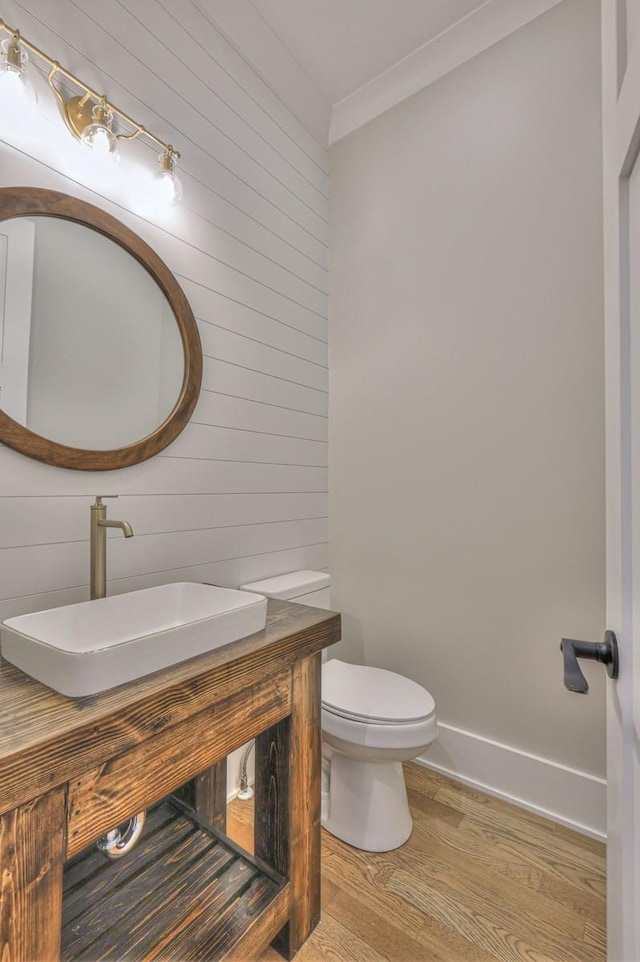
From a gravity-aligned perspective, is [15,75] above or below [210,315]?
above

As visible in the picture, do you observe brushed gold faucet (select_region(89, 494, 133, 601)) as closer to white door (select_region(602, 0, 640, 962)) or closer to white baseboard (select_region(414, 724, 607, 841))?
white door (select_region(602, 0, 640, 962))

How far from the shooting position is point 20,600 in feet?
3.43

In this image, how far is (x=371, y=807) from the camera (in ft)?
4.55

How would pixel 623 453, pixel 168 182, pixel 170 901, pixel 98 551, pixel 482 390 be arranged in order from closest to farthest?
pixel 623 453 < pixel 170 901 < pixel 98 551 < pixel 168 182 < pixel 482 390

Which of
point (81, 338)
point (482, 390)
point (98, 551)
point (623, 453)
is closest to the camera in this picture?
point (623, 453)

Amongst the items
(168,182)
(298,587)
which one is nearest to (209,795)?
(298,587)

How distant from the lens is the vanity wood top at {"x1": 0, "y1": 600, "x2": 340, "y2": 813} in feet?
1.92

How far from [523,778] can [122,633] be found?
1.49 m

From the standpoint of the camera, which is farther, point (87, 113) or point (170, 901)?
point (87, 113)

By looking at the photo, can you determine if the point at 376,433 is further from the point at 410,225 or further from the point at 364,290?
the point at 410,225

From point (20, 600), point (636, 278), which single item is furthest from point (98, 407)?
point (636, 278)

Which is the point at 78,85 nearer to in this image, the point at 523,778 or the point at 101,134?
the point at 101,134

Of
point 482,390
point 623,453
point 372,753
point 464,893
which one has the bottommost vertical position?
point 464,893

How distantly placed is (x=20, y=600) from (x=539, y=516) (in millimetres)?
1603
